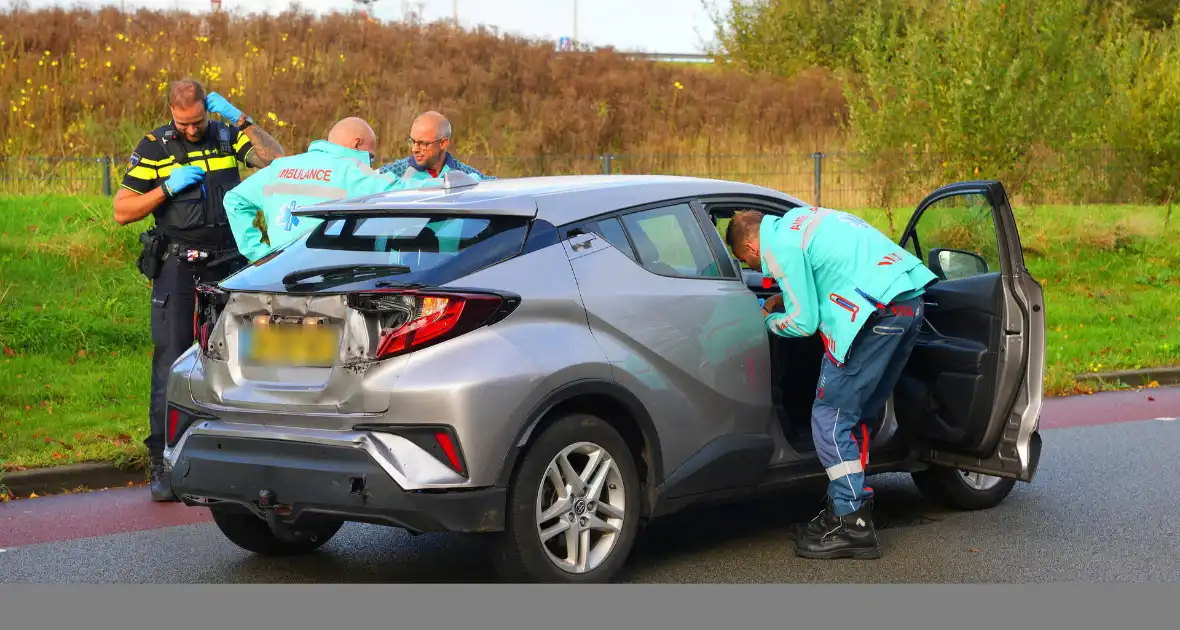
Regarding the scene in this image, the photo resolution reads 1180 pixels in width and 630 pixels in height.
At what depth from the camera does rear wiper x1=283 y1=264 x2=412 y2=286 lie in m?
5.30

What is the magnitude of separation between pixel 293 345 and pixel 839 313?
233 cm

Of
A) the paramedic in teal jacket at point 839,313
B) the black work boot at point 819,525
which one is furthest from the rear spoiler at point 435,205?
the black work boot at point 819,525

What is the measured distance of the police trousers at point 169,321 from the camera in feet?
25.8

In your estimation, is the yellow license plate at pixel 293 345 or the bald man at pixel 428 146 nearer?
the yellow license plate at pixel 293 345

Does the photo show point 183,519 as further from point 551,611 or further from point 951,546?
point 951,546

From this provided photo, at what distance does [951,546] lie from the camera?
6641 mm

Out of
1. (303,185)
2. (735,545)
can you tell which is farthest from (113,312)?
(735,545)

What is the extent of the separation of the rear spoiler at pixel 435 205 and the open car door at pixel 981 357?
218cm

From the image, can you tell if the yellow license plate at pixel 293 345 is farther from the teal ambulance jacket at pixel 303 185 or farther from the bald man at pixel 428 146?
the bald man at pixel 428 146

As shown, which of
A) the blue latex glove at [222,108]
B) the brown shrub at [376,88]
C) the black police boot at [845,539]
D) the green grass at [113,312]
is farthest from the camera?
the brown shrub at [376,88]

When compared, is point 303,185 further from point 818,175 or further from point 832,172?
point 818,175

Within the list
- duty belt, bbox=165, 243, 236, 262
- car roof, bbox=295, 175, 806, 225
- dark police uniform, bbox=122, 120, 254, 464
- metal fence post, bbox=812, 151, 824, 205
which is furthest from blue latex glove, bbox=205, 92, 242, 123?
metal fence post, bbox=812, 151, 824, 205

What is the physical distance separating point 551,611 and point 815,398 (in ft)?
5.82

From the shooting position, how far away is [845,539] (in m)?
6.38
